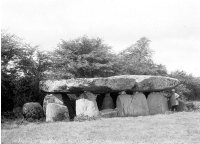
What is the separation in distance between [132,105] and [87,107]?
113 inches

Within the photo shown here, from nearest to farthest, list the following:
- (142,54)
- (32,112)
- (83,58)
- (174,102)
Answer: (32,112)
(174,102)
(83,58)
(142,54)

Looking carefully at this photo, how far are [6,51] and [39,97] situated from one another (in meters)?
3.70

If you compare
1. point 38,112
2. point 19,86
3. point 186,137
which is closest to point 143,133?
point 186,137

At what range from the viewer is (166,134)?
10.1 m

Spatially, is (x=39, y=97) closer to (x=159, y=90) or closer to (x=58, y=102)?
(x=58, y=102)

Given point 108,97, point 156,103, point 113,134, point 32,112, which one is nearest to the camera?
point 113,134

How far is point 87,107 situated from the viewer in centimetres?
1577

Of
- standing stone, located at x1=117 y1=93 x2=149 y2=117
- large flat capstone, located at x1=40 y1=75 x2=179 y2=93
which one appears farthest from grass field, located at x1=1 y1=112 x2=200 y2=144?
standing stone, located at x1=117 y1=93 x2=149 y2=117

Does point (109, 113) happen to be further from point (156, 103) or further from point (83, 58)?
point (83, 58)

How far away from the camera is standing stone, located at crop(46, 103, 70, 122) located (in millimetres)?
14911

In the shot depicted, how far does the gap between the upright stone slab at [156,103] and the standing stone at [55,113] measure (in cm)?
579

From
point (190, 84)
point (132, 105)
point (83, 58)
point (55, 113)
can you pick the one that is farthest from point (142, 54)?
point (55, 113)

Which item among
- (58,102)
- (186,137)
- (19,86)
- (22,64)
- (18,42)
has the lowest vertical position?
(186,137)

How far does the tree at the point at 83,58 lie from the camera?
21.5m
